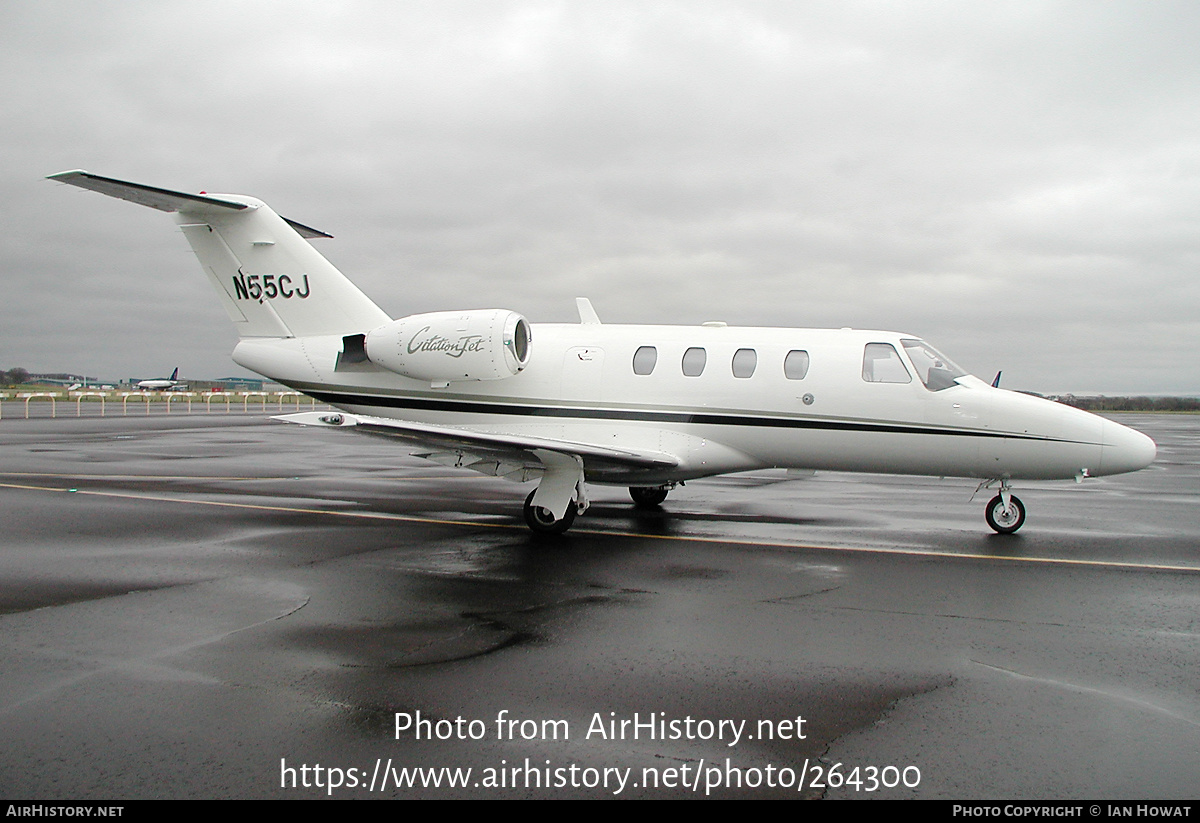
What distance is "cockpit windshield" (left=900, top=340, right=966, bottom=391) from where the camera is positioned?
9789 millimetres

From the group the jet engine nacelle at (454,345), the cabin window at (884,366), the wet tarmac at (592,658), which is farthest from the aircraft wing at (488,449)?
the cabin window at (884,366)

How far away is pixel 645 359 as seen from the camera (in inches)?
419

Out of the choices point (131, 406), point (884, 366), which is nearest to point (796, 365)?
point (884, 366)

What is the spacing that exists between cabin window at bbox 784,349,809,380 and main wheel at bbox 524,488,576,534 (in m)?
3.39

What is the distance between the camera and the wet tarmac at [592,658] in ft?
12.0

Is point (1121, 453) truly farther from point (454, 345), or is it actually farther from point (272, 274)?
point (272, 274)

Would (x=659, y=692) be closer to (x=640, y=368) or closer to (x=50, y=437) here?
(x=640, y=368)

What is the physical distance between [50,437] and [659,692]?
28.4 metres

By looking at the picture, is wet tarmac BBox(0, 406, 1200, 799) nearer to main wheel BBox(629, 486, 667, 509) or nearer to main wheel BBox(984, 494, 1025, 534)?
main wheel BBox(984, 494, 1025, 534)

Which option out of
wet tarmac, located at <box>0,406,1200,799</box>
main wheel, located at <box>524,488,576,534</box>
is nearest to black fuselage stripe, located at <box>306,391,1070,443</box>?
wet tarmac, located at <box>0,406,1200,799</box>

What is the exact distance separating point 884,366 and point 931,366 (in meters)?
0.63

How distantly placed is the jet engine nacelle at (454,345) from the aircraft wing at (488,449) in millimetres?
1335

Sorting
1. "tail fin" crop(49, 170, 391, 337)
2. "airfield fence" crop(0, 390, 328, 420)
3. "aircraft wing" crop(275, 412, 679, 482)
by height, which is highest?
"tail fin" crop(49, 170, 391, 337)
